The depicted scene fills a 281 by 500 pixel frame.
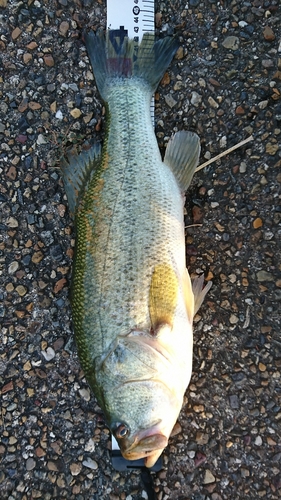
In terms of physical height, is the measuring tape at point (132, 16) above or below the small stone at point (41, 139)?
above

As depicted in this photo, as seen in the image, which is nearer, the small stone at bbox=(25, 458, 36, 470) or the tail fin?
the tail fin

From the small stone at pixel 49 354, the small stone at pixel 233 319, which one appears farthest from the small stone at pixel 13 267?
the small stone at pixel 233 319

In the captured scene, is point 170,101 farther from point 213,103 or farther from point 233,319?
point 233,319

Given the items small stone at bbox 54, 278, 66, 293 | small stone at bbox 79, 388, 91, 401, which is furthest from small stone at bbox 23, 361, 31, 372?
small stone at bbox 54, 278, 66, 293

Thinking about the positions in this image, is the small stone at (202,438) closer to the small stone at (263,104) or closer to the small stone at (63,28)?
the small stone at (263,104)

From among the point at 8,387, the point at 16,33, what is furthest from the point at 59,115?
the point at 8,387

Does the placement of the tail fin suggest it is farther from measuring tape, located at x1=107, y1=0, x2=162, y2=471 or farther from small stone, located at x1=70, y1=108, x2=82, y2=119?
small stone, located at x1=70, y1=108, x2=82, y2=119

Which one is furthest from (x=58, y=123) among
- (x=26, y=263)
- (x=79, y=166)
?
(x=26, y=263)

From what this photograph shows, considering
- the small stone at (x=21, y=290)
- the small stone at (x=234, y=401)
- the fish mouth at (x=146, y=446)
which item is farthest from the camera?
the small stone at (x=21, y=290)
